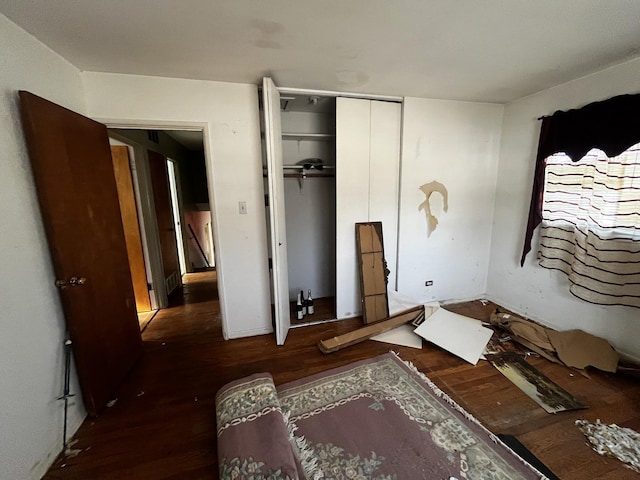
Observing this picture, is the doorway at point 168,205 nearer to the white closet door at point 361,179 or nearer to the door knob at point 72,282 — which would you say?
the door knob at point 72,282

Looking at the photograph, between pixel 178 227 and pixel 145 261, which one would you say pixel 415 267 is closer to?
pixel 145 261

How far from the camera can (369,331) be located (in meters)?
2.52

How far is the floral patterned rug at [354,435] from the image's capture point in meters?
1.24

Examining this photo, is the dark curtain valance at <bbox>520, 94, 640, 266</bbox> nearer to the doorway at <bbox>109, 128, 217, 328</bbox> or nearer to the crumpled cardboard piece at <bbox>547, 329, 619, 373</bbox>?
the crumpled cardboard piece at <bbox>547, 329, 619, 373</bbox>

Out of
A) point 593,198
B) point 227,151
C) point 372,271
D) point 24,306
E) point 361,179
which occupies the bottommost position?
point 372,271

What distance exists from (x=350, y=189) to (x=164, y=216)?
2.72m

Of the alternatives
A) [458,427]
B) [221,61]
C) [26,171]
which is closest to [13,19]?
[26,171]

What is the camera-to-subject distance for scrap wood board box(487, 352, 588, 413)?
173 centimetres

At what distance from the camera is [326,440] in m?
1.47

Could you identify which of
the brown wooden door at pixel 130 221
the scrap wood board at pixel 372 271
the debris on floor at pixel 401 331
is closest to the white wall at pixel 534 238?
the debris on floor at pixel 401 331

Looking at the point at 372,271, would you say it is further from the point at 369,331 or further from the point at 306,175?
the point at 306,175

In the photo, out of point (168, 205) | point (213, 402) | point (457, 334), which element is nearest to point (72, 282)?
point (213, 402)

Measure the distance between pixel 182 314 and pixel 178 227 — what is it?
2.09m

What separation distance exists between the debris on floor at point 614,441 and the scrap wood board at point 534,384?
14cm
